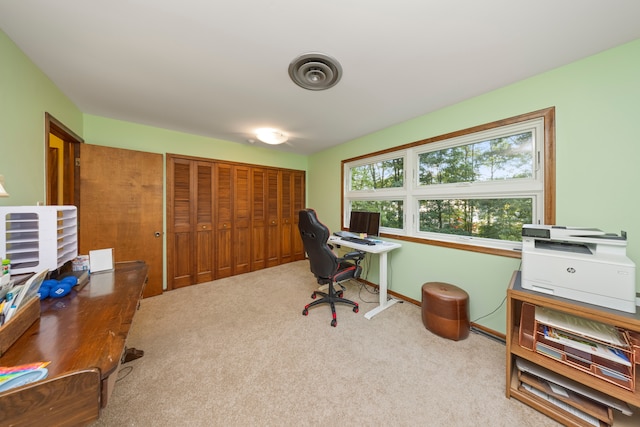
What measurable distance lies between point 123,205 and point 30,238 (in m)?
1.57

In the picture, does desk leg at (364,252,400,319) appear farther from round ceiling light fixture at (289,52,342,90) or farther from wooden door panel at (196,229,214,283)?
wooden door panel at (196,229,214,283)

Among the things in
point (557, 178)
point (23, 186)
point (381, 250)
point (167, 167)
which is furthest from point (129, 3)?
point (557, 178)

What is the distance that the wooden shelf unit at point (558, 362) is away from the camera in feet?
3.60

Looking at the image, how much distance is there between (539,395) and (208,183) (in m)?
4.09

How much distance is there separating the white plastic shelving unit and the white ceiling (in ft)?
3.79

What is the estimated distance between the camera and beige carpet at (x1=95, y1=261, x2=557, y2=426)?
1.29 meters

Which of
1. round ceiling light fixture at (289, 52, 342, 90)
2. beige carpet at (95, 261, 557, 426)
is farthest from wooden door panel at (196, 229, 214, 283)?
round ceiling light fixture at (289, 52, 342, 90)

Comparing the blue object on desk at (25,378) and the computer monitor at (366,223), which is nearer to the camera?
the blue object on desk at (25,378)

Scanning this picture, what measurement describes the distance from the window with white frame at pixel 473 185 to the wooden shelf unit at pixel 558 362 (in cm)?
79

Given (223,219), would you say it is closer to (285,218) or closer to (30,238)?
(285,218)

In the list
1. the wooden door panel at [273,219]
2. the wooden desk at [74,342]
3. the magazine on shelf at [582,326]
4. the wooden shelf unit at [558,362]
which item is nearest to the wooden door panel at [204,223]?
the wooden door panel at [273,219]

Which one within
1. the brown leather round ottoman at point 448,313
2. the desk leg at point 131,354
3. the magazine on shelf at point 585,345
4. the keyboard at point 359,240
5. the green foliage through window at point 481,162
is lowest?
the desk leg at point 131,354

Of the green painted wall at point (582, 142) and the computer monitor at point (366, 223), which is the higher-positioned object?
the green painted wall at point (582, 142)

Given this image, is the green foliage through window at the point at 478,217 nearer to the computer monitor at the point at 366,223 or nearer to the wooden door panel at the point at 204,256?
the computer monitor at the point at 366,223
